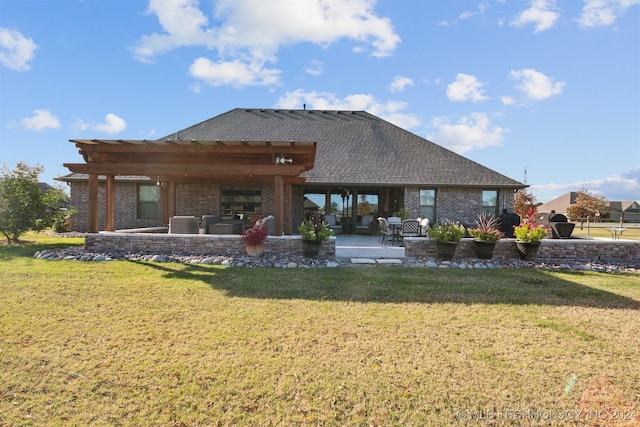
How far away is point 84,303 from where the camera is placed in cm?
463

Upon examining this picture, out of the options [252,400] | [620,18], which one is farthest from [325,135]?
[252,400]

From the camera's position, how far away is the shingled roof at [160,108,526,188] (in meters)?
14.4

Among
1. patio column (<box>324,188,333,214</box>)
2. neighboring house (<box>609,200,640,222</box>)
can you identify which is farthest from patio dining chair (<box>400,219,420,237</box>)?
neighboring house (<box>609,200,640,222</box>)

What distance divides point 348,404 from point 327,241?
20.1ft

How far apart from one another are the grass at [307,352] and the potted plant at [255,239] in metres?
2.50

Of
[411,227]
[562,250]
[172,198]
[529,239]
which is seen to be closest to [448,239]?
[529,239]

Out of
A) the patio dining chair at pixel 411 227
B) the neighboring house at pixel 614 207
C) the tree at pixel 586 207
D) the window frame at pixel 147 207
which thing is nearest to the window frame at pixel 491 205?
the patio dining chair at pixel 411 227

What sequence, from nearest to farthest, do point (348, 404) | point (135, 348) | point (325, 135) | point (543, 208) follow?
1. point (348, 404)
2. point (135, 348)
3. point (325, 135)
4. point (543, 208)

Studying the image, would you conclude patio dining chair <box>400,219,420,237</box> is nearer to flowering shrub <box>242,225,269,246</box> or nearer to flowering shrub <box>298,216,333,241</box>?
flowering shrub <box>298,216,333,241</box>

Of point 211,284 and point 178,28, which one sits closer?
point 211,284

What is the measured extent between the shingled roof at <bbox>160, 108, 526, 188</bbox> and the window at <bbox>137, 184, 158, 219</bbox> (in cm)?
283

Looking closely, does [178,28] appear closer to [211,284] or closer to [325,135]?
[211,284]

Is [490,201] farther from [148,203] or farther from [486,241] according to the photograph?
[148,203]

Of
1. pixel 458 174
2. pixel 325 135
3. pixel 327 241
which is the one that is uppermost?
pixel 325 135
